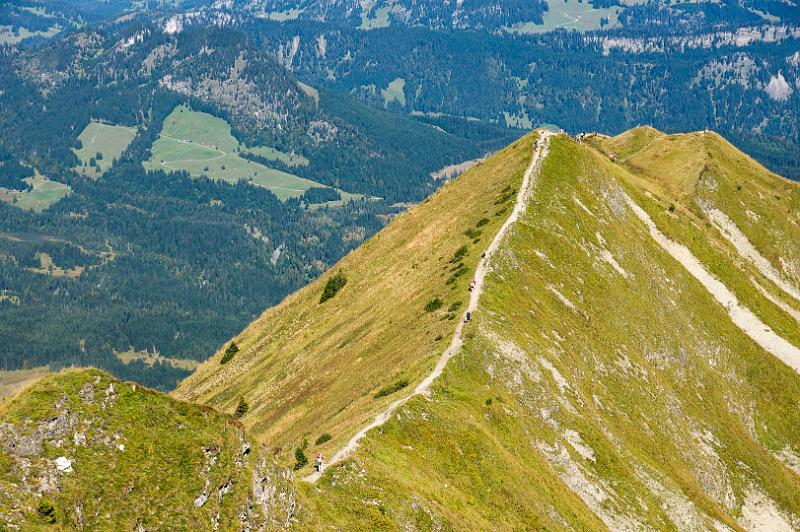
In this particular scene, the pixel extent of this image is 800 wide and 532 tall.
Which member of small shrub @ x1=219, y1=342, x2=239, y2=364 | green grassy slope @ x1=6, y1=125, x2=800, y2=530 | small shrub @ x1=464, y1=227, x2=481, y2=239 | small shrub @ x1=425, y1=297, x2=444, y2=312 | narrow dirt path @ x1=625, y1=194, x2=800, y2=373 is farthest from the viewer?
small shrub @ x1=219, y1=342, x2=239, y2=364

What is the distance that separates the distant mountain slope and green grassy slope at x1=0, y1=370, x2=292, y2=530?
20.8 ft

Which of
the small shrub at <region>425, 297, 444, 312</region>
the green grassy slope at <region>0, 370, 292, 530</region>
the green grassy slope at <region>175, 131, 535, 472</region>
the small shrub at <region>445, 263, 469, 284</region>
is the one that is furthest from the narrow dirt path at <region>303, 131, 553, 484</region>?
the green grassy slope at <region>0, 370, 292, 530</region>

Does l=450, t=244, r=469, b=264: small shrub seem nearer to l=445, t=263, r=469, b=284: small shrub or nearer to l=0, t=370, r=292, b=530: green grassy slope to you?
l=445, t=263, r=469, b=284: small shrub

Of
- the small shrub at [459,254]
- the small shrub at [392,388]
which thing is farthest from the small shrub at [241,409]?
the small shrub at [392,388]

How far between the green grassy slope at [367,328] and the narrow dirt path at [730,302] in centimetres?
2520

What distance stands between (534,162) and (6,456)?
121 m

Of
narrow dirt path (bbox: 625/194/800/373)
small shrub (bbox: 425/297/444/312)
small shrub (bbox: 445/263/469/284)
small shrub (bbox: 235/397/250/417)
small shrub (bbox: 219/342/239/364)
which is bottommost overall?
small shrub (bbox: 219/342/239/364)

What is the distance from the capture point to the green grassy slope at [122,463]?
4538 cm

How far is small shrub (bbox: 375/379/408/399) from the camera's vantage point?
85.8 metres

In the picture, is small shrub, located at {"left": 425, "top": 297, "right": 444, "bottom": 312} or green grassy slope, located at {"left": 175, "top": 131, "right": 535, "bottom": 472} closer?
green grassy slope, located at {"left": 175, "top": 131, "right": 535, "bottom": 472}

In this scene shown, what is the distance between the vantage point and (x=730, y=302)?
512ft

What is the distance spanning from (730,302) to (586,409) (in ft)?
227

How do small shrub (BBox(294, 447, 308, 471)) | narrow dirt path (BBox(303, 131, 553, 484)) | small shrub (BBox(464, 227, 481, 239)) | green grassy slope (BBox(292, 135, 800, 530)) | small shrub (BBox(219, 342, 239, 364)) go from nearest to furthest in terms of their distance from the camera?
1. small shrub (BBox(294, 447, 308, 471))
2. narrow dirt path (BBox(303, 131, 553, 484))
3. green grassy slope (BBox(292, 135, 800, 530))
4. small shrub (BBox(464, 227, 481, 239))
5. small shrub (BBox(219, 342, 239, 364))

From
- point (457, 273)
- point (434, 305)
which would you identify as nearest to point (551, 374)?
point (434, 305)
